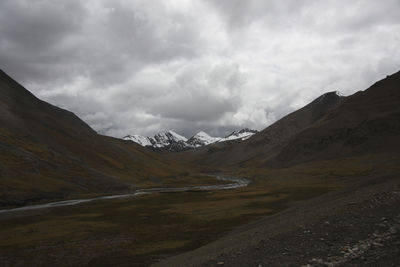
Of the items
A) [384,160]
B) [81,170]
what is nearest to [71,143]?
[81,170]

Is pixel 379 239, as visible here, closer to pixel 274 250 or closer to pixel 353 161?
pixel 274 250

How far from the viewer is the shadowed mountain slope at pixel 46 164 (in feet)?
340

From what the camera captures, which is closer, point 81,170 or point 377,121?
point 81,170

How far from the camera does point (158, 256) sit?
96.8ft

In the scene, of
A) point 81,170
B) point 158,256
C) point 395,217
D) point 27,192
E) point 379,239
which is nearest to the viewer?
point 379,239

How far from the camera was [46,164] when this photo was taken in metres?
132

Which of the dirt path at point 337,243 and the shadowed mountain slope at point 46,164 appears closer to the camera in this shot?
the dirt path at point 337,243

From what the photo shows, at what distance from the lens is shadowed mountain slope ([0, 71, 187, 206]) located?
10369 cm

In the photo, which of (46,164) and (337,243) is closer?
(337,243)

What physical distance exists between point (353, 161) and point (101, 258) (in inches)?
6175

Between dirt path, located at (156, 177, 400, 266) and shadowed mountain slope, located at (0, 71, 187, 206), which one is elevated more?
shadowed mountain slope, located at (0, 71, 187, 206)

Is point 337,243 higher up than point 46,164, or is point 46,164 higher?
point 46,164

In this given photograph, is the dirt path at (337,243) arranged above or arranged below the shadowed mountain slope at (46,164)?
below

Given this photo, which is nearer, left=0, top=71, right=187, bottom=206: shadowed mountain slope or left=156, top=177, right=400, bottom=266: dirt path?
left=156, top=177, right=400, bottom=266: dirt path
